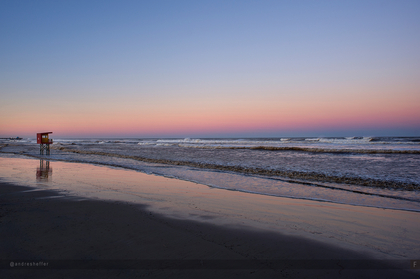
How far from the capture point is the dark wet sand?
278 centimetres

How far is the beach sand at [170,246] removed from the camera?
281 centimetres

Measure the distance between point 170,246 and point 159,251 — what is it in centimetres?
20

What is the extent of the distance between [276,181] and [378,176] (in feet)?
16.0

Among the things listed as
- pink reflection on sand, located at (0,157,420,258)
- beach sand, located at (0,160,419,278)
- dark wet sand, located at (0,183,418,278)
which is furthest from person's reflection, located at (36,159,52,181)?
dark wet sand, located at (0,183,418,278)

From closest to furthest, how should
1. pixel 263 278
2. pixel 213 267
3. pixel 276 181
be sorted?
pixel 263 278 < pixel 213 267 < pixel 276 181

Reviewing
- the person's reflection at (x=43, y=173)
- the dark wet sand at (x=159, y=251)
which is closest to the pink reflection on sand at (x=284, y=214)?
the dark wet sand at (x=159, y=251)

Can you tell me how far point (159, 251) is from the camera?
10.6ft

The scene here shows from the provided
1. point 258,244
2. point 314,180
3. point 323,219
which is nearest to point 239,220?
point 258,244

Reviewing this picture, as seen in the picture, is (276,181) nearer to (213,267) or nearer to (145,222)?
(145,222)

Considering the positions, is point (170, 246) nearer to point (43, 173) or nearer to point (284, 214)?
point (284, 214)

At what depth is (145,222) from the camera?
443 centimetres

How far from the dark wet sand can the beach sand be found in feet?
0.04

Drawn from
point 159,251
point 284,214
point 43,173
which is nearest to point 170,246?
point 159,251

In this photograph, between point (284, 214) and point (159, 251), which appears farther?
point (284, 214)
